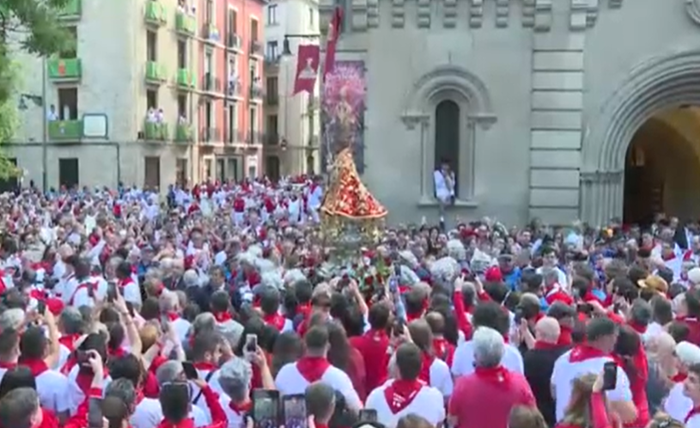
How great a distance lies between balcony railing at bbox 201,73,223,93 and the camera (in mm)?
50037

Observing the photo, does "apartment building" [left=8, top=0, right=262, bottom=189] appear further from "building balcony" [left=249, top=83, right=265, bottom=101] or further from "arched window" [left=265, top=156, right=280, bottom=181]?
"arched window" [left=265, top=156, right=280, bottom=181]

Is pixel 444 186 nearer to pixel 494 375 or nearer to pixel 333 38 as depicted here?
pixel 333 38

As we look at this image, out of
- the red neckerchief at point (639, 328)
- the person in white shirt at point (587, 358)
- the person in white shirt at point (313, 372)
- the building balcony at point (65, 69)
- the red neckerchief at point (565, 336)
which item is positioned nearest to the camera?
the person in white shirt at point (313, 372)

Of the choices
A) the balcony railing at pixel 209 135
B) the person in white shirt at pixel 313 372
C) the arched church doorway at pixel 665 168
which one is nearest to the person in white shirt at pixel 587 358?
the person in white shirt at pixel 313 372

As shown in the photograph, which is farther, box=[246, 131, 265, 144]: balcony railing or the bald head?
box=[246, 131, 265, 144]: balcony railing

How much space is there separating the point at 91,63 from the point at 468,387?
124ft

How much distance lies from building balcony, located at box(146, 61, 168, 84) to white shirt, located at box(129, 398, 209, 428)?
124 ft

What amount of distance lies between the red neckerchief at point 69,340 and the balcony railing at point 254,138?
49.0 meters

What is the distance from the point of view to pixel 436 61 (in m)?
21.9

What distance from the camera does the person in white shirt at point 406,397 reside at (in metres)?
6.41

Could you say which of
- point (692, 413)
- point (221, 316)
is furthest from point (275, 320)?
point (692, 413)

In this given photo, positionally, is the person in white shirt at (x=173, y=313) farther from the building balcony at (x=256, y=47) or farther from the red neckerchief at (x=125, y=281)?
the building balcony at (x=256, y=47)

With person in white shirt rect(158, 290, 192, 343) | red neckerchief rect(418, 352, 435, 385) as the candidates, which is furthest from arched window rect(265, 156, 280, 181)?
red neckerchief rect(418, 352, 435, 385)

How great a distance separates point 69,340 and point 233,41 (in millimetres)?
47007
